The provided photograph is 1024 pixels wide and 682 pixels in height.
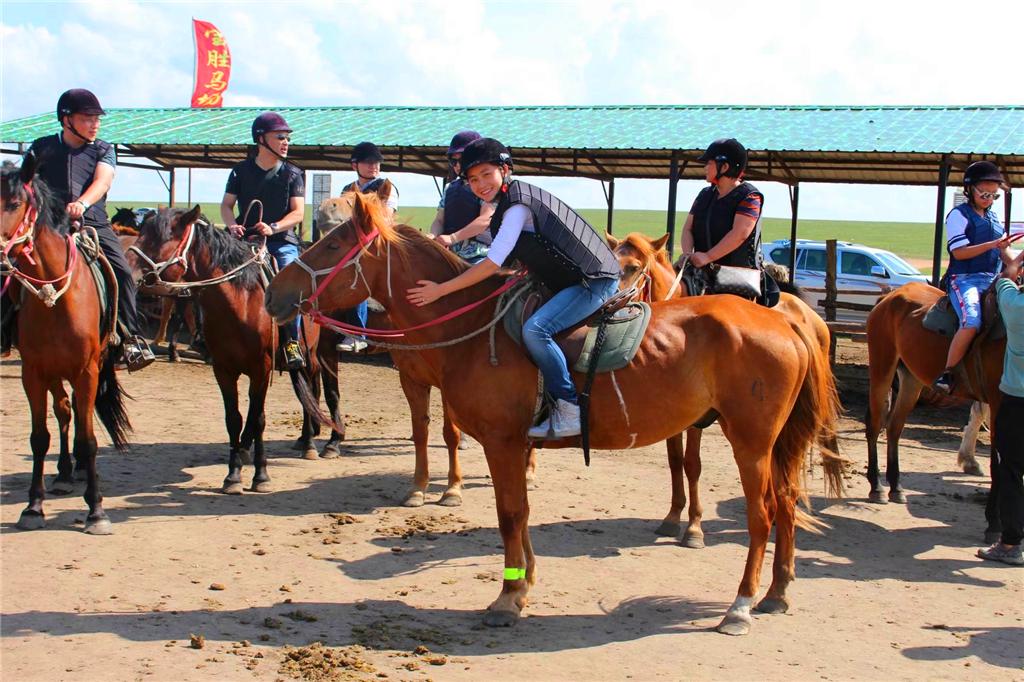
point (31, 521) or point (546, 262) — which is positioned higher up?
point (546, 262)

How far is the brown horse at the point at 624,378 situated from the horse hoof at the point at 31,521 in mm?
2522

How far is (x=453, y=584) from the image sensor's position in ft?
18.5

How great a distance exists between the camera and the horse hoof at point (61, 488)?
23.4 feet

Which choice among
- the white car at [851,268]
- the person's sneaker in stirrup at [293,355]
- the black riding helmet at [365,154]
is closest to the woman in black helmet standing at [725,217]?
the person's sneaker in stirrup at [293,355]

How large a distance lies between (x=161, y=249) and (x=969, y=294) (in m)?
6.40

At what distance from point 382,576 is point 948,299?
5.01 meters

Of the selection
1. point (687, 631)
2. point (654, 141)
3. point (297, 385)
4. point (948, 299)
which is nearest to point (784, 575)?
point (687, 631)

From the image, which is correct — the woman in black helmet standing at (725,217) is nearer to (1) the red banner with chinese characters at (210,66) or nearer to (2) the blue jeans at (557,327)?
(2) the blue jeans at (557,327)

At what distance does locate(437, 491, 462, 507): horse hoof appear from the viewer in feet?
24.5

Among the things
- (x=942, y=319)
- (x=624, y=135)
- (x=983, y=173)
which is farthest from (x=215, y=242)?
(x=624, y=135)

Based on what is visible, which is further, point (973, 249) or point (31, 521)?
point (973, 249)

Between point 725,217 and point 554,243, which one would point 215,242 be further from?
point 725,217

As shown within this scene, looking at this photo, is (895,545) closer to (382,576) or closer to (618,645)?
(618,645)

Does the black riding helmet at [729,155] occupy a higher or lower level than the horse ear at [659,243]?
higher
